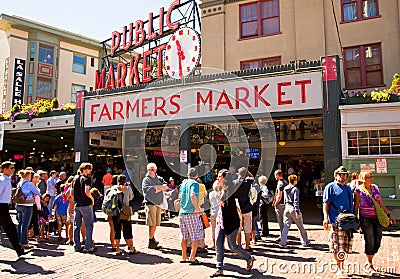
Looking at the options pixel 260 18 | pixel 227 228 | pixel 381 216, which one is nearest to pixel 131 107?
pixel 260 18

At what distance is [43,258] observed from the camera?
7758 millimetres

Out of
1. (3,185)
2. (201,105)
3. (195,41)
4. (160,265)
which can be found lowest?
(160,265)

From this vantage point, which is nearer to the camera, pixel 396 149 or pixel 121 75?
pixel 396 149

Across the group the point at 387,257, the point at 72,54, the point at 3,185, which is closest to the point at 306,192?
the point at 387,257

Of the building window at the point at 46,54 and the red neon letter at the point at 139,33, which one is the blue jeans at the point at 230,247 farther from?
the building window at the point at 46,54

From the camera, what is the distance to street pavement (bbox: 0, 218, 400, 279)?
21.4 ft

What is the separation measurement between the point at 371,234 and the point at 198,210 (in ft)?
10.5

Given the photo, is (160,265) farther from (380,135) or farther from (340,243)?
(380,135)

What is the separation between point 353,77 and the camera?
49.1ft

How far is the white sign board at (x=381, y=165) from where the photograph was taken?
37.1ft

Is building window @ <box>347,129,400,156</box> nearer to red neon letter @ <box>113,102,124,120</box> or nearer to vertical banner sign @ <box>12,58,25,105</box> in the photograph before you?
red neon letter @ <box>113,102,124,120</box>

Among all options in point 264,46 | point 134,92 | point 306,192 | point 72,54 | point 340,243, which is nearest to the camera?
point 340,243

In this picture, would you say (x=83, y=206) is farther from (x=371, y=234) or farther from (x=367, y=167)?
(x=367, y=167)

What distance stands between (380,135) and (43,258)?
10.1 metres
